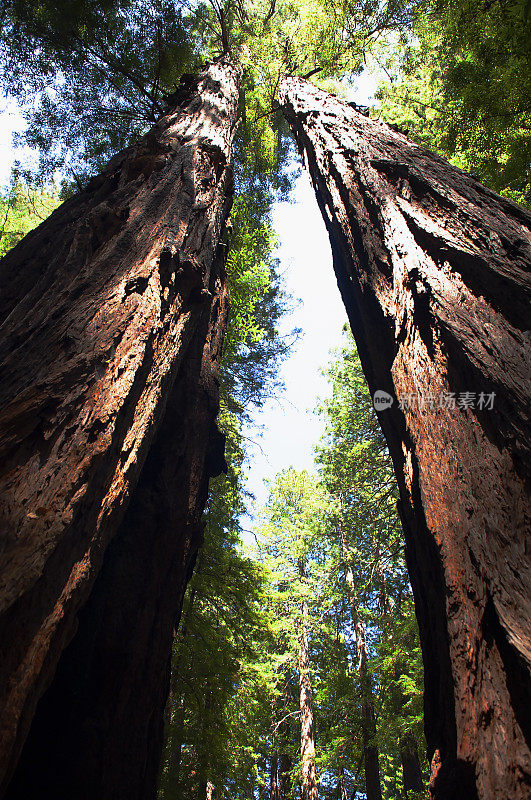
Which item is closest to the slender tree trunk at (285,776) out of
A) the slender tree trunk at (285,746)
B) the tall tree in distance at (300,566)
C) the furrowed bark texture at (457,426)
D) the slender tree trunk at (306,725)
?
the slender tree trunk at (285,746)

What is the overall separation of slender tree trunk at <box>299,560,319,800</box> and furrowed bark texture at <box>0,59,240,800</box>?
935 centimetres

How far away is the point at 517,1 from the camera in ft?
15.8

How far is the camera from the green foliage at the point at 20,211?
35.1 feet

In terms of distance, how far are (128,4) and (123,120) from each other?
1631 millimetres

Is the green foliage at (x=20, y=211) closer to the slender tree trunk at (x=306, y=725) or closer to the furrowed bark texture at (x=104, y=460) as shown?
the furrowed bark texture at (x=104, y=460)

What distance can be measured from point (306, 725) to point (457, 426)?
11817mm

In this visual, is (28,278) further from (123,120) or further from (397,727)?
(397,727)

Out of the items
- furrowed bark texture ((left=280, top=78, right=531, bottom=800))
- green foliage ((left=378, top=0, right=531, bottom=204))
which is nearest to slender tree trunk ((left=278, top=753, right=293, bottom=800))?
furrowed bark texture ((left=280, top=78, right=531, bottom=800))

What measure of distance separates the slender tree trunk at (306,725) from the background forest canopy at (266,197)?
0.41ft

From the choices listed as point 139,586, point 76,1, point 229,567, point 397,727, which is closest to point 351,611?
point 397,727

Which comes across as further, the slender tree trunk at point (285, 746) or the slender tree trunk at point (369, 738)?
the slender tree trunk at point (285, 746)

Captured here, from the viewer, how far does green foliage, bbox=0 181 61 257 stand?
10.7m

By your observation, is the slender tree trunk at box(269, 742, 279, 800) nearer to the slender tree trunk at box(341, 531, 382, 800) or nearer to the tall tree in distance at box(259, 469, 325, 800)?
the tall tree in distance at box(259, 469, 325, 800)

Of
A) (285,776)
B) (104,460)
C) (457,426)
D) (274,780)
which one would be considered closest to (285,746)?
(285,776)
